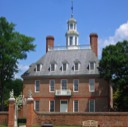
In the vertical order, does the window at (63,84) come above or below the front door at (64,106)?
above

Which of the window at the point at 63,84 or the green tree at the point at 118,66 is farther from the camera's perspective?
the window at the point at 63,84

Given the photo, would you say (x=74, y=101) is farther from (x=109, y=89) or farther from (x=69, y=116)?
(x=69, y=116)

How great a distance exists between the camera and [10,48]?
42.8m

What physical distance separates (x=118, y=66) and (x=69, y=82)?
876cm

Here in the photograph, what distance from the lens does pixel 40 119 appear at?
103 ft

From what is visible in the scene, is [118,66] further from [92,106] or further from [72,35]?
[72,35]

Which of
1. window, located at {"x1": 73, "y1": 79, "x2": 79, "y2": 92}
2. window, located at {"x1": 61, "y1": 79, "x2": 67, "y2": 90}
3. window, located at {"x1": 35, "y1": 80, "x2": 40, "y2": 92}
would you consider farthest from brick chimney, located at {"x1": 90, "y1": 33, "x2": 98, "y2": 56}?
window, located at {"x1": 35, "y1": 80, "x2": 40, "y2": 92}

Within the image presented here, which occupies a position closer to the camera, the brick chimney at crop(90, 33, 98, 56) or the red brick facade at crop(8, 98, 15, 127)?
the red brick facade at crop(8, 98, 15, 127)

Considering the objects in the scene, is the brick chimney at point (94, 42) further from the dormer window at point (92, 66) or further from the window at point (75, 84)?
the window at point (75, 84)

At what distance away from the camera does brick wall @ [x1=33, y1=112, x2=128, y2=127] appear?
29312mm

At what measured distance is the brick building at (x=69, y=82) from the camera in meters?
43.0

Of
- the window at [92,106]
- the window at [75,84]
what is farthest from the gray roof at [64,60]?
the window at [92,106]

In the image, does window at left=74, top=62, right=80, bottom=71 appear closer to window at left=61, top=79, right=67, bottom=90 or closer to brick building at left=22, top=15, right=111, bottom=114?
brick building at left=22, top=15, right=111, bottom=114

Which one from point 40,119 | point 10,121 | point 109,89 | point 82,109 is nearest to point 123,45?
point 109,89
